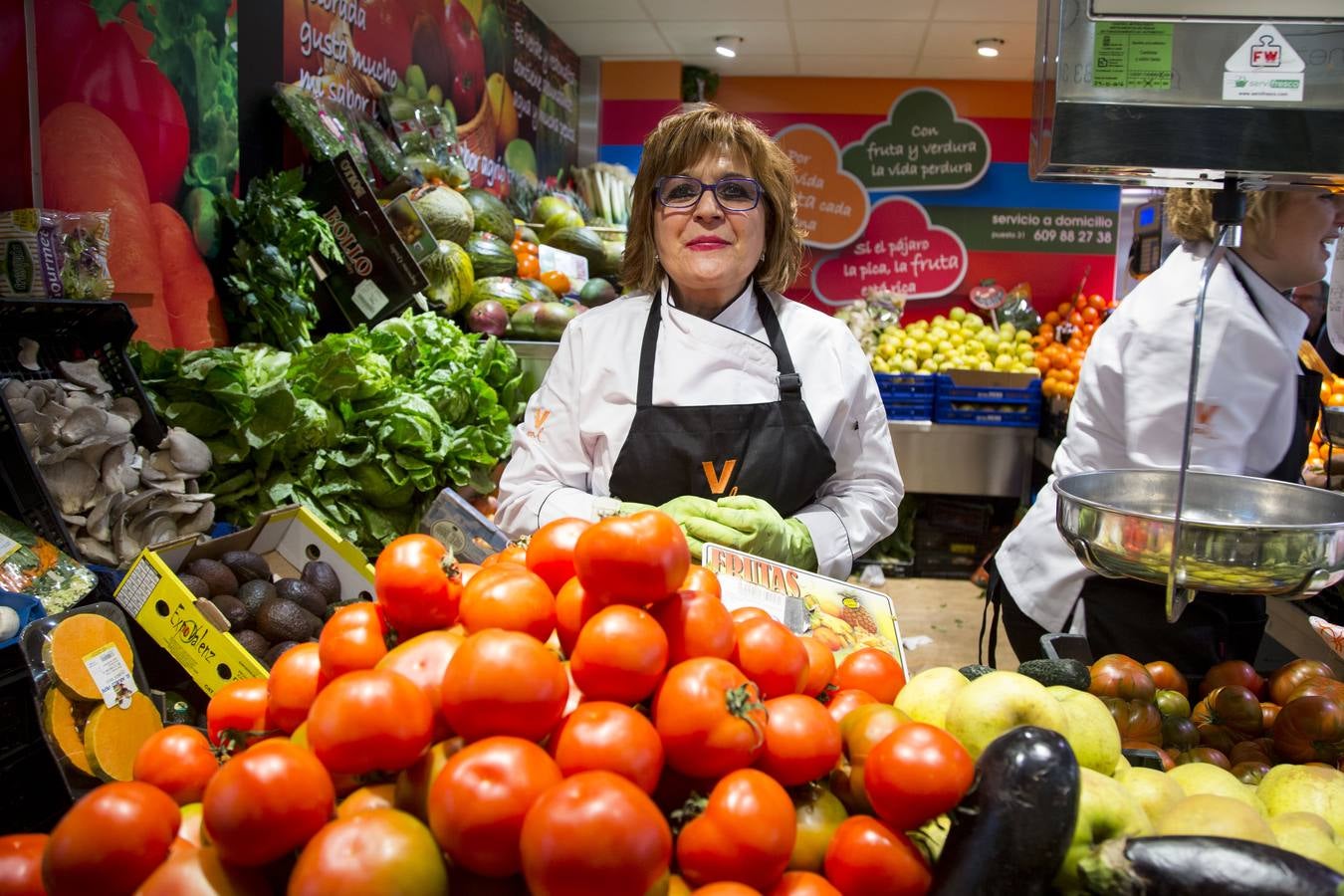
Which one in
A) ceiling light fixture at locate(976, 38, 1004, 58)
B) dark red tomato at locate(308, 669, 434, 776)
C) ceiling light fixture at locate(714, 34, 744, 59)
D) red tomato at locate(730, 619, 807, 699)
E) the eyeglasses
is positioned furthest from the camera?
ceiling light fixture at locate(714, 34, 744, 59)

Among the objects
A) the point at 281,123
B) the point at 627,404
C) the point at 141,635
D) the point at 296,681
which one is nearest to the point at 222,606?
the point at 141,635

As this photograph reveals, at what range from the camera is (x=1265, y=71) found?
1259mm

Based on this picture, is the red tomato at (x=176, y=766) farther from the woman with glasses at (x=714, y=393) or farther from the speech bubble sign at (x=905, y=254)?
the speech bubble sign at (x=905, y=254)

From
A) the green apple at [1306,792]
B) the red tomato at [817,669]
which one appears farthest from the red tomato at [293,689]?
the green apple at [1306,792]

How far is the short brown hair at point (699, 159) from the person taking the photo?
7.82 feet

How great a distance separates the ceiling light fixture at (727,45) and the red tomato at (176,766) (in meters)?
7.11

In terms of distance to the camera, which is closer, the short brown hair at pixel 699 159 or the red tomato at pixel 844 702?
the red tomato at pixel 844 702

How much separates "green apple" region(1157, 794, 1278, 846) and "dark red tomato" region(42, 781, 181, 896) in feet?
3.27

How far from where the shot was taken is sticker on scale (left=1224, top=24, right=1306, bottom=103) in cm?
126

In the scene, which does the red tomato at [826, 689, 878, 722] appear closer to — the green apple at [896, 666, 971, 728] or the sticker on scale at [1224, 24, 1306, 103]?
the green apple at [896, 666, 971, 728]

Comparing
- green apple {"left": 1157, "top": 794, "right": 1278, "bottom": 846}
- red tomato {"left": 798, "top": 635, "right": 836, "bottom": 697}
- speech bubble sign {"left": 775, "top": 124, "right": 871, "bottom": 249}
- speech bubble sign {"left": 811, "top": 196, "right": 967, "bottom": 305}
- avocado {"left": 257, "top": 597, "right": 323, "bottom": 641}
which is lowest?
avocado {"left": 257, "top": 597, "right": 323, "bottom": 641}

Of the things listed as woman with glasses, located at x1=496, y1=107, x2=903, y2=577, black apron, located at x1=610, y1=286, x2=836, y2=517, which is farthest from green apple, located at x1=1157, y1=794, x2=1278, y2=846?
black apron, located at x1=610, y1=286, x2=836, y2=517

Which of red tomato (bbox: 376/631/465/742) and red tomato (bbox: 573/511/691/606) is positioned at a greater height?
red tomato (bbox: 573/511/691/606)

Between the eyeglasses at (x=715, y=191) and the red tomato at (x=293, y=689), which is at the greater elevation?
the eyeglasses at (x=715, y=191)
